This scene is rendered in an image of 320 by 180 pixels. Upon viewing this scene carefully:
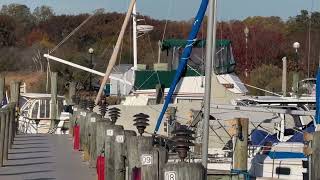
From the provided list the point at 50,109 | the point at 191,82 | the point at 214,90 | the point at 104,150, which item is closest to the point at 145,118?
the point at 104,150

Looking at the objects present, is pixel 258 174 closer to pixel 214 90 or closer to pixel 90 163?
pixel 90 163

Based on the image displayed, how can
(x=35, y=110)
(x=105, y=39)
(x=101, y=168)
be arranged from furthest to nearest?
1. (x=105, y=39)
2. (x=35, y=110)
3. (x=101, y=168)

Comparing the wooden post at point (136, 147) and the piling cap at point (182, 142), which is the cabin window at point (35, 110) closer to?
the wooden post at point (136, 147)

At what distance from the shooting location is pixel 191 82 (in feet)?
98.5

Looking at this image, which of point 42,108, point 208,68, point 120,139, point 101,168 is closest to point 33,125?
point 42,108

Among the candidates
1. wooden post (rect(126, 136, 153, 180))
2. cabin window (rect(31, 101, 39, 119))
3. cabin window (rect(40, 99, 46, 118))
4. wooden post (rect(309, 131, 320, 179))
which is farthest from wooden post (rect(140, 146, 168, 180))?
cabin window (rect(40, 99, 46, 118))

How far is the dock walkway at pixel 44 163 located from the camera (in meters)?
15.6

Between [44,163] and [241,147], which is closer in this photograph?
[241,147]

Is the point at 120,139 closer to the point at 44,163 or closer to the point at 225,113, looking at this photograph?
the point at 44,163

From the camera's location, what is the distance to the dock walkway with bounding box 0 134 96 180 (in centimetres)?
1559

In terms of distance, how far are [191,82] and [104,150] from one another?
1642cm

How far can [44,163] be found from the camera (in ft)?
59.1

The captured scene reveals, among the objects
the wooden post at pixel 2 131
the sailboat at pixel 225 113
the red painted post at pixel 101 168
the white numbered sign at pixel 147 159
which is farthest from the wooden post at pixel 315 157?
the wooden post at pixel 2 131

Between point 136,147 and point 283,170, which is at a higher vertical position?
point 136,147
